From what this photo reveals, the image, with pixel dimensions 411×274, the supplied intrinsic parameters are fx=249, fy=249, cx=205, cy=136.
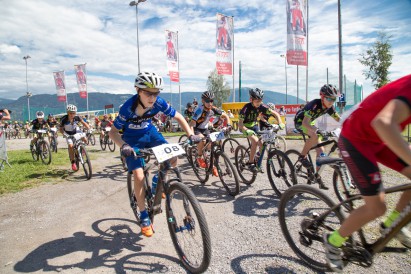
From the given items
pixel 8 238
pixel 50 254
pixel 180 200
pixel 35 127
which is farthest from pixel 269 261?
pixel 35 127

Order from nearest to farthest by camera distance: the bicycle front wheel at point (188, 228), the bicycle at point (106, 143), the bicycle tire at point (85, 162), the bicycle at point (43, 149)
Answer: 1. the bicycle front wheel at point (188, 228)
2. the bicycle tire at point (85, 162)
3. the bicycle at point (43, 149)
4. the bicycle at point (106, 143)

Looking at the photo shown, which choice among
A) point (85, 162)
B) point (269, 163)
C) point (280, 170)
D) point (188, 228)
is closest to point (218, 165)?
point (269, 163)

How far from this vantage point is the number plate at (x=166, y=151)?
314cm

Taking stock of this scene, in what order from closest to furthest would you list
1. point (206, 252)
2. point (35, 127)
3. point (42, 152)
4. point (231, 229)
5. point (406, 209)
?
point (406, 209)
point (206, 252)
point (231, 229)
point (42, 152)
point (35, 127)

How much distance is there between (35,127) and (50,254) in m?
9.21

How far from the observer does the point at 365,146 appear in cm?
217

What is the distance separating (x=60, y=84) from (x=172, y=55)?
19.4 m

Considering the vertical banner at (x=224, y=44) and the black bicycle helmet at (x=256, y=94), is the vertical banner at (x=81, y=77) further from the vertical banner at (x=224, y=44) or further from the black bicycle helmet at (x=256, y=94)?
the black bicycle helmet at (x=256, y=94)

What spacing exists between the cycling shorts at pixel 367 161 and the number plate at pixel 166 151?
1973mm

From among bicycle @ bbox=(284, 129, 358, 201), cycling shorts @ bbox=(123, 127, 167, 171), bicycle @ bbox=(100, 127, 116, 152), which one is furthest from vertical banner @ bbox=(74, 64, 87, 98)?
bicycle @ bbox=(284, 129, 358, 201)

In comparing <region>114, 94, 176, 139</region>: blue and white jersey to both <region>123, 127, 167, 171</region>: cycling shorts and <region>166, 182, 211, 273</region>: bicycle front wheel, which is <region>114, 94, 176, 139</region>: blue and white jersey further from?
<region>166, 182, 211, 273</region>: bicycle front wheel

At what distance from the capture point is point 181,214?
3.12 m

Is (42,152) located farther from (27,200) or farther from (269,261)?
(269,261)

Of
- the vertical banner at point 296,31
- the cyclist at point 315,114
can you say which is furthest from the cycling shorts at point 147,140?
the vertical banner at point 296,31
